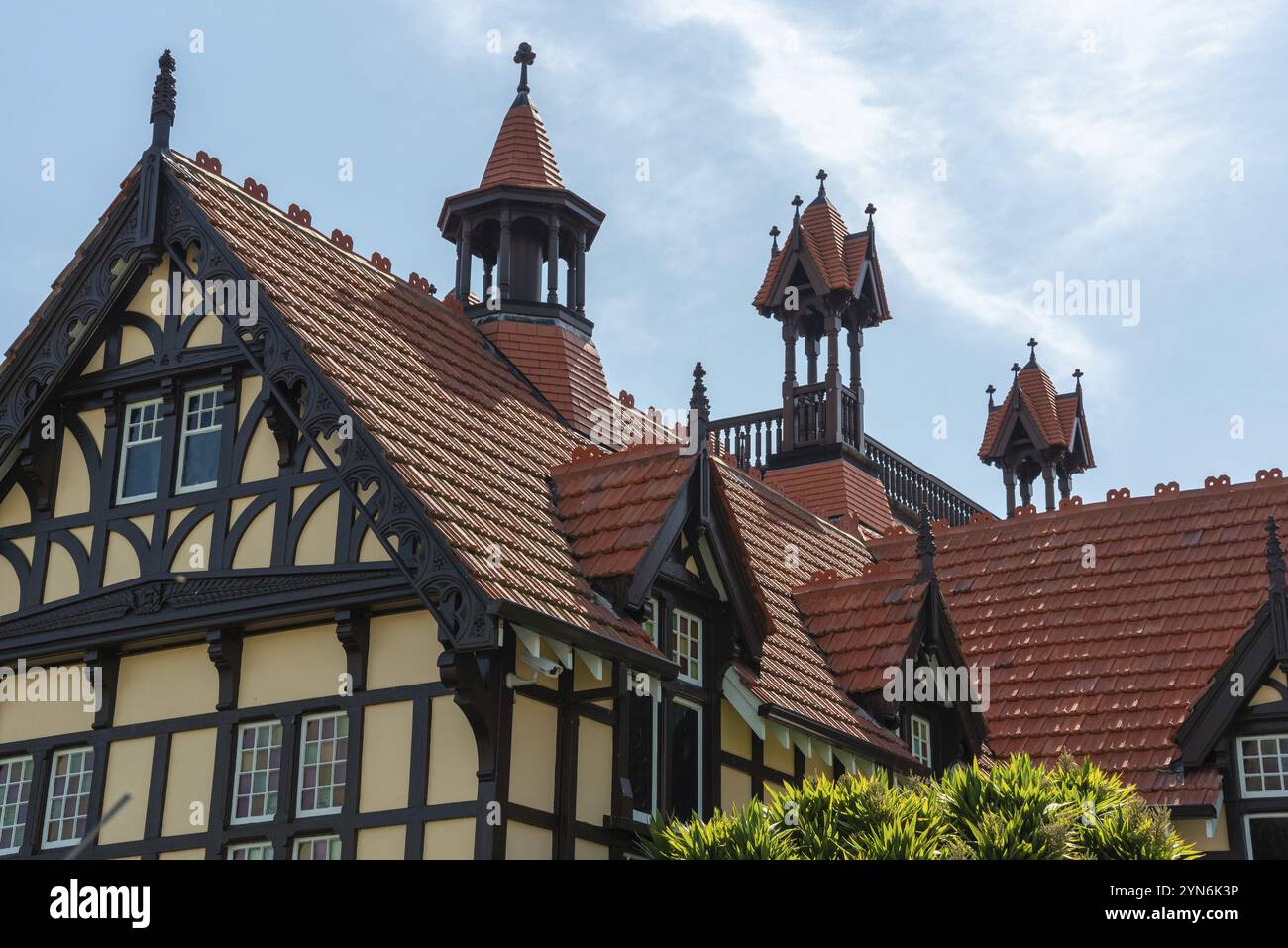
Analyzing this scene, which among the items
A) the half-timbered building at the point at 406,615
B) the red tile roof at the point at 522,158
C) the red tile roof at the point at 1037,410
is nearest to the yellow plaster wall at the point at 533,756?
the half-timbered building at the point at 406,615

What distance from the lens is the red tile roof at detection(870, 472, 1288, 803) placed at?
86.7ft

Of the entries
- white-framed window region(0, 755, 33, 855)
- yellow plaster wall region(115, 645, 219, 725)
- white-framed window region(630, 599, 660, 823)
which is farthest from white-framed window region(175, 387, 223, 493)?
white-framed window region(630, 599, 660, 823)

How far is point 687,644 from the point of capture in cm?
2167

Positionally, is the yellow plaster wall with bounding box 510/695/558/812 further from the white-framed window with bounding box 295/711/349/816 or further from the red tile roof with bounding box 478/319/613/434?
the red tile roof with bounding box 478/319/613/434

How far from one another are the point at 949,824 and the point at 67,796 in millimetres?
9342

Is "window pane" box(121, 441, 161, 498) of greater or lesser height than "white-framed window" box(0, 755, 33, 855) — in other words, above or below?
above

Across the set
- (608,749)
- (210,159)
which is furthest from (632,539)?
(210,159)

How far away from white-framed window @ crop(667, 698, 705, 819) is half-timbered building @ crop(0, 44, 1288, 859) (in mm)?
39

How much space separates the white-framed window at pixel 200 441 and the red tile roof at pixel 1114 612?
32.5 feet

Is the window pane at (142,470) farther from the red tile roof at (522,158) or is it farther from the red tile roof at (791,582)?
the red tile roof at (522,158)

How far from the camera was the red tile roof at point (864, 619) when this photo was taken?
2469cm
